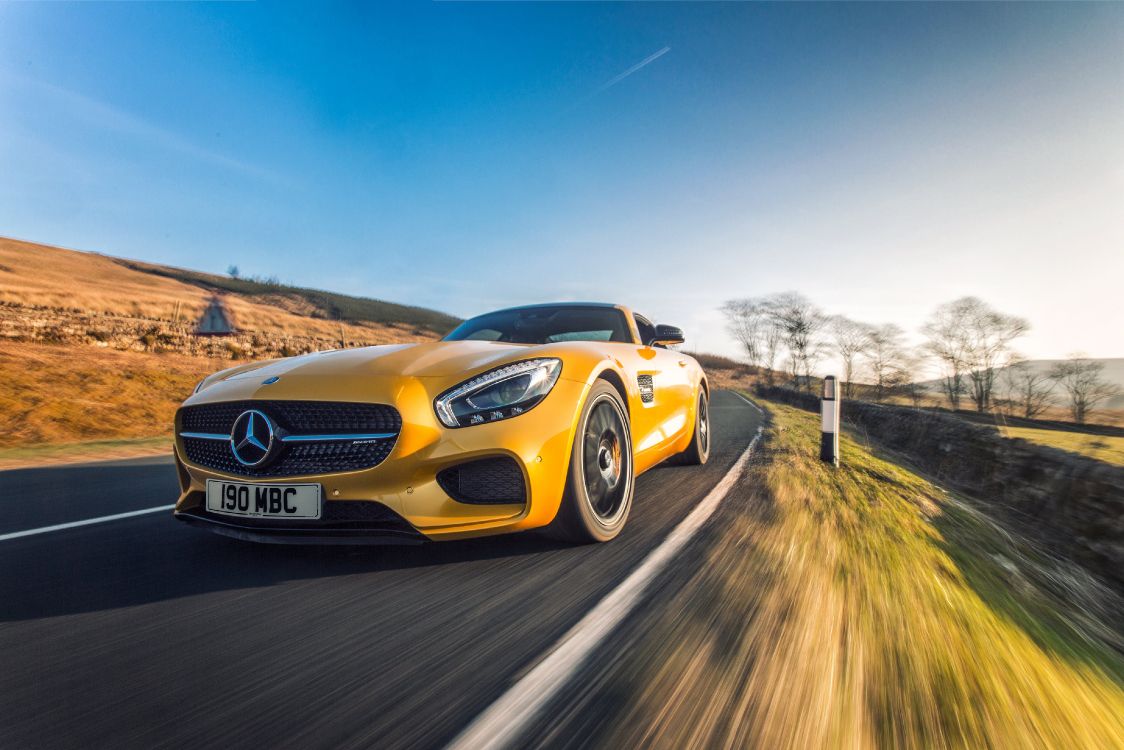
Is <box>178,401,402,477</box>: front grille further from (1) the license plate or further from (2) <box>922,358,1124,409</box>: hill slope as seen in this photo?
(2) <box>922,358,1124,409</box>: hill slope

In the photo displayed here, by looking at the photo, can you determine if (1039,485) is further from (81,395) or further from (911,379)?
(911,379)

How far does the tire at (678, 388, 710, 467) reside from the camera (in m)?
5.25

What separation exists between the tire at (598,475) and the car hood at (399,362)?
1.64 ft

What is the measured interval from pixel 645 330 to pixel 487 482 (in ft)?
9.30

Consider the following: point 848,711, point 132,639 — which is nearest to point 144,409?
point 132,639

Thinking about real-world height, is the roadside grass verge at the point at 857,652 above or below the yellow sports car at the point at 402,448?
below

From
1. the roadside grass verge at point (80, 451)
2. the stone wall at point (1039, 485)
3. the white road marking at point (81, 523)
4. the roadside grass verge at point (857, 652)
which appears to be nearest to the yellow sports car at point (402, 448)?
the roadside grass verge at point (857, 652)

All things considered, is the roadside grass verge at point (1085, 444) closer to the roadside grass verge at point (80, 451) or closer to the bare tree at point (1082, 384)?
the bare tree at point (1082, 384)

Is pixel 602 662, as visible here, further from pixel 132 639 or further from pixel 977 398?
pixel 977 398

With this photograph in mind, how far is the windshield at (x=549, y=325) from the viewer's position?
14.5 feet

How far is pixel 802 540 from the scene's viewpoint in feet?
9.77

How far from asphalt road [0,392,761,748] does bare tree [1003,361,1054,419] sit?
2090 centimetres

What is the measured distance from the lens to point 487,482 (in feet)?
7.94

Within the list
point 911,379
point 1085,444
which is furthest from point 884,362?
point 1085,444
